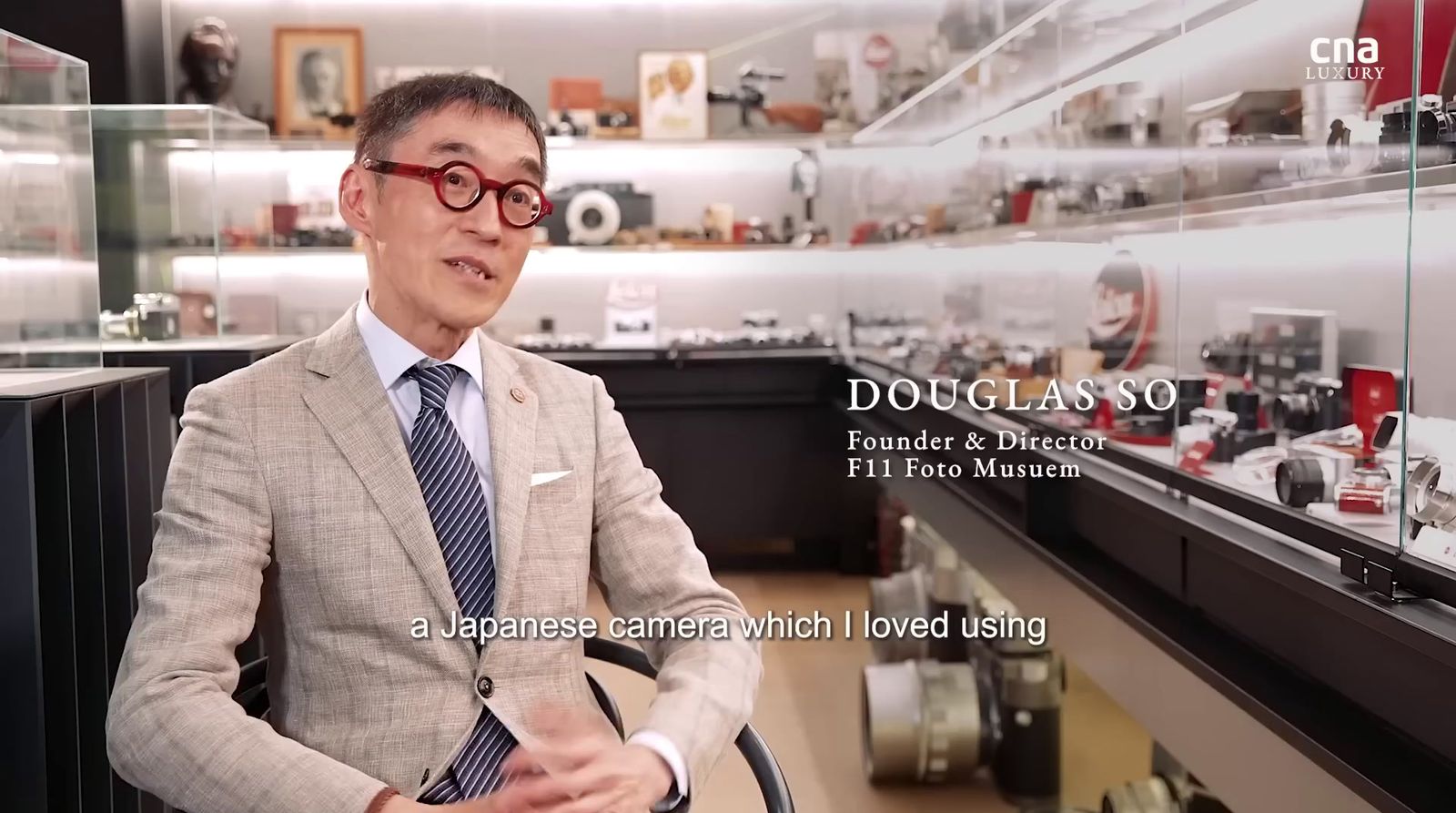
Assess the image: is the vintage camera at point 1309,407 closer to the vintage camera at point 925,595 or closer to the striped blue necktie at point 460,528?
the striped blue necktie at point 460,528

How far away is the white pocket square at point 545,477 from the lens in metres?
1.51

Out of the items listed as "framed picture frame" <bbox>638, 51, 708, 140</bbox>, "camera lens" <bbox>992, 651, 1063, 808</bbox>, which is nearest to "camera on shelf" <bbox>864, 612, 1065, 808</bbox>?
"camera lens" <bbox>992, 651, 1063, 808</bbox>

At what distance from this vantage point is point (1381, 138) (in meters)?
1.45

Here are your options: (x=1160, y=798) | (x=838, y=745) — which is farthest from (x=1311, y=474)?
(x=838, y=745)

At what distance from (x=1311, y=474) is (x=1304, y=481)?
14 millimetres

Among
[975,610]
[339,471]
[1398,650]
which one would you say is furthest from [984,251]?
[339,471]

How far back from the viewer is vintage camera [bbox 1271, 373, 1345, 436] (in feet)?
5.18

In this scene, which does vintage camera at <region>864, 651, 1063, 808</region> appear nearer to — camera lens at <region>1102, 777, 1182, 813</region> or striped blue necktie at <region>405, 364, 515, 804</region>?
camera lens at <region>1102, 777, 1182, 813</region>

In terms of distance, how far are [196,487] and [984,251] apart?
6.97 ft

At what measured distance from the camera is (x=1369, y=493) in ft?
4.91

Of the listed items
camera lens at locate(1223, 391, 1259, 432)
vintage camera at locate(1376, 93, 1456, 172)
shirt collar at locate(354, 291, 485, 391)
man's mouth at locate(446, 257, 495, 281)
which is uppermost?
vintage camera at locate(1376, 93, 1456, 172)

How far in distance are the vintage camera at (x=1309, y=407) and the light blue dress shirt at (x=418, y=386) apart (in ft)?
3.35

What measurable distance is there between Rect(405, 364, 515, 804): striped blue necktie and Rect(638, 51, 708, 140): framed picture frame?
3.63m

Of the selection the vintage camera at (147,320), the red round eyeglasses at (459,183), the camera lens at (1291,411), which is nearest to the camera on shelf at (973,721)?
the camera lens at (1291,411)
